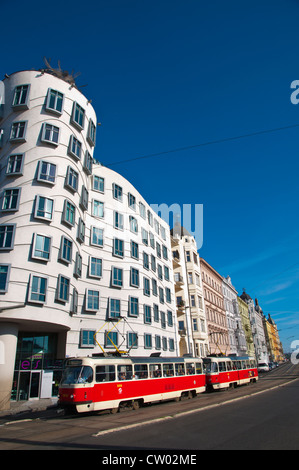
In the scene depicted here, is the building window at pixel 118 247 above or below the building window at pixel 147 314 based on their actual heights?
above

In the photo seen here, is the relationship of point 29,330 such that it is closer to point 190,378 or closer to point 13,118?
point 190,378

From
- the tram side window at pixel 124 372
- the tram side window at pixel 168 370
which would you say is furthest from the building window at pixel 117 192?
the tram side window at pixel 124 372

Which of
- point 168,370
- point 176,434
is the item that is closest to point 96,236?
point 168,370

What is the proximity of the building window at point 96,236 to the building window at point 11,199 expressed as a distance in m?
8.76

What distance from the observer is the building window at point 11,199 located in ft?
79.5

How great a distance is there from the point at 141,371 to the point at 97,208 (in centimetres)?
1853

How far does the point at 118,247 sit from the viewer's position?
33969mm

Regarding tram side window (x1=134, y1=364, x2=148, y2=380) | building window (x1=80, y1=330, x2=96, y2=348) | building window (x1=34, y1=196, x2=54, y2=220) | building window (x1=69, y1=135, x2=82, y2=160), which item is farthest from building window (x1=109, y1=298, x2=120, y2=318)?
building window (x1=69, y1=135, x2=82, y2=160)

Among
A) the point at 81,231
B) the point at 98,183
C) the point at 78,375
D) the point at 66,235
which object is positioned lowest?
the point at 78,375

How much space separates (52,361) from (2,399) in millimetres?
6167

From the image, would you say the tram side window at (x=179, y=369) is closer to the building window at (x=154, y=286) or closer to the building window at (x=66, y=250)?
the building window at (x=66, y=250)

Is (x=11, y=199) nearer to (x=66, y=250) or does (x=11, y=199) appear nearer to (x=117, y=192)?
(x=66, y=250)

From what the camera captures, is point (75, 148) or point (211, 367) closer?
point (211, 367)

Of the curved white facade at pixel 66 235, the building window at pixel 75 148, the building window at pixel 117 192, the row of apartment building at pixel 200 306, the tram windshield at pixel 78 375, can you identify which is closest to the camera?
the tram windshield at pixel 78 375
